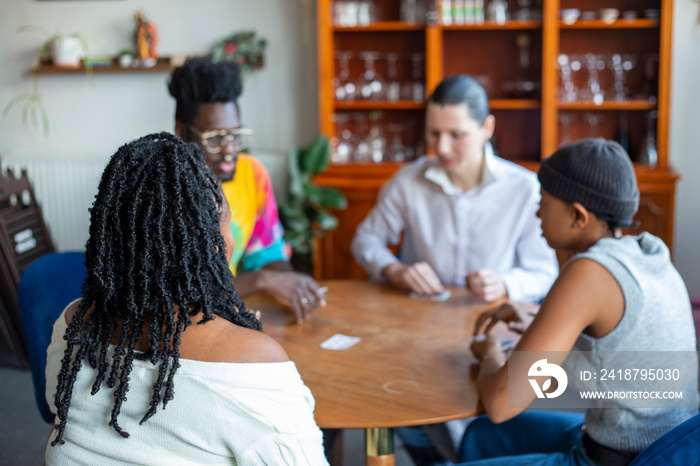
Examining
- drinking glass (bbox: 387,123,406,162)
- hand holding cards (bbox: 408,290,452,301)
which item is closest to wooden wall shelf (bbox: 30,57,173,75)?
drinking glass (bbox: 387,123,406,162)

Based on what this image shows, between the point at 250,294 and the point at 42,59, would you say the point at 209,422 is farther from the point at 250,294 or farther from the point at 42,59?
the point at 42,59

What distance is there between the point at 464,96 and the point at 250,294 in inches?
38.1

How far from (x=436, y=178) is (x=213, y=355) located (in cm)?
159

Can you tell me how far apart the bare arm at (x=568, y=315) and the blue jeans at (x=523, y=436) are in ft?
0.91

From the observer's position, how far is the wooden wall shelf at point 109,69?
4.40 m

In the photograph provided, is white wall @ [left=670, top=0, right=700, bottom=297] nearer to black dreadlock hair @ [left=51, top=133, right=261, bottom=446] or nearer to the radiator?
the radiator

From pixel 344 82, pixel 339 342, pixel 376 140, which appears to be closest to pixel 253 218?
pixel 339 342

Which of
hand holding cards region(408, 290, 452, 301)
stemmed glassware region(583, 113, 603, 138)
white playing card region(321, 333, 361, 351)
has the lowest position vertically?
hand holding cards region(408, 290, 452, 301)

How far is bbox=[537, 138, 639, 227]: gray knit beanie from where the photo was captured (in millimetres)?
1464

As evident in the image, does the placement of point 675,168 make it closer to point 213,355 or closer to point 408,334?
point 408,334

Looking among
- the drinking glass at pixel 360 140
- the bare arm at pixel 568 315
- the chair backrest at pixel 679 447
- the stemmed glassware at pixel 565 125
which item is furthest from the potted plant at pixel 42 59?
the chair backrest at pixel 679 447

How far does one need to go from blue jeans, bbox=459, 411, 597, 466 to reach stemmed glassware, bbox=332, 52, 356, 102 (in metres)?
2.67

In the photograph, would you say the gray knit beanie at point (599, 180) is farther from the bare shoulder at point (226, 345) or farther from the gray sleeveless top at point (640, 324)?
the bare shoulder at point (226, 345)

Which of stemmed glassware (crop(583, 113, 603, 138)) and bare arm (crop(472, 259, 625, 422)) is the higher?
stemmed glassware (crop(583, 113, 603, 138))
